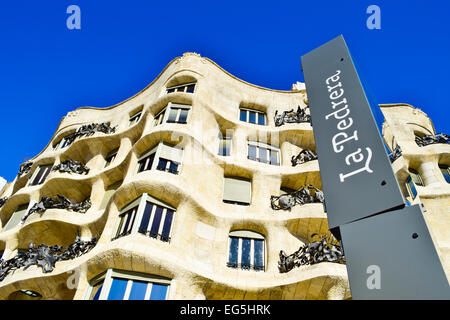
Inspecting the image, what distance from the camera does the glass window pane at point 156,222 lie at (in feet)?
39.9

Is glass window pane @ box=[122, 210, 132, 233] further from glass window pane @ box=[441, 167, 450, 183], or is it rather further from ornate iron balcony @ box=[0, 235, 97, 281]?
glass window pane @ box=[441, 167, 450, 183]

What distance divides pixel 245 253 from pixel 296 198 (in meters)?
3.54

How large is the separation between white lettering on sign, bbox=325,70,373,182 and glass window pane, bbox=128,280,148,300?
326 inches

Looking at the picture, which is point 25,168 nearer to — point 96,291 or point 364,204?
point 96,291

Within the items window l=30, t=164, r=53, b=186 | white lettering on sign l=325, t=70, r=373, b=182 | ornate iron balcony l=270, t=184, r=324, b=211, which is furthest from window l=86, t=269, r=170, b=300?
window l=30, t=164, r=53, b=186

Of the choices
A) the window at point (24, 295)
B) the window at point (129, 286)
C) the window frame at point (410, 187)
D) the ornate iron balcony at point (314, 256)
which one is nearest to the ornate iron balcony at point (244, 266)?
the ornate iron balcony at point (314, 256)

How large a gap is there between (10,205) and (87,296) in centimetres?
1203

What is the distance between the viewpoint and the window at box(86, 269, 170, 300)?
1042cm

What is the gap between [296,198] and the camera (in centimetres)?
1522

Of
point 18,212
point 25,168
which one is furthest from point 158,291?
point 25,168

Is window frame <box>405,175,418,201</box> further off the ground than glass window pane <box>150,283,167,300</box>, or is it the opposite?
window frame <box>405,175,418,201</box>
